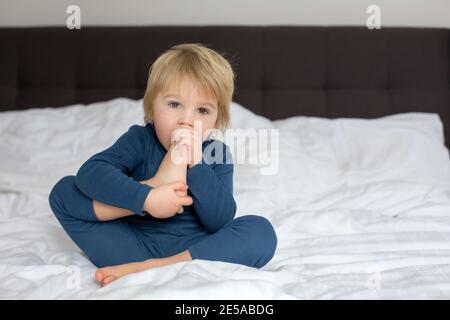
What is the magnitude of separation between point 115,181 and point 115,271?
0.16 metres

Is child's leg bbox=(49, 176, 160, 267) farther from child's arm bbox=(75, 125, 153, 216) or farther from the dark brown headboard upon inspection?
the dark brown headboard

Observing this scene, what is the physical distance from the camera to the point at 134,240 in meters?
1.18

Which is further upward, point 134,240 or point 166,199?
point 166,199

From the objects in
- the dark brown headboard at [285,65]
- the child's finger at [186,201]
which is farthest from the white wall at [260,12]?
the child's finger at [186,201]

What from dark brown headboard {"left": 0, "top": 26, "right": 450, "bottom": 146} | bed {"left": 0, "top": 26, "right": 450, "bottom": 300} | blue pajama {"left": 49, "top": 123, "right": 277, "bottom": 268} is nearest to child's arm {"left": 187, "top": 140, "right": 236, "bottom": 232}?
blue pajama {"left": 49, "top": 123, "right": 277, "bottom": 268}

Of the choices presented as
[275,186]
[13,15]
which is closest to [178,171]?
[275,186]

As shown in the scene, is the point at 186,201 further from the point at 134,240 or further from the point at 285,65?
the point at 285,65

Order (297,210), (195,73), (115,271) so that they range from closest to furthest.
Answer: (115,271)
(195,73)
(297,210)

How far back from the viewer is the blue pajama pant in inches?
44.3

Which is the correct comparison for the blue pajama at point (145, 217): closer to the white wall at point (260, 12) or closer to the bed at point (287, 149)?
the bed at point (287, 149)

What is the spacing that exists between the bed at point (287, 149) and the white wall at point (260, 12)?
4.2 inches

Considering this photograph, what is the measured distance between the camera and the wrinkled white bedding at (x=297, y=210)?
102 centimetres

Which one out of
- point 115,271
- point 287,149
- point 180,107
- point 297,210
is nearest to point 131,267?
point 115,271

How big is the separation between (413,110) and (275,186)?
717 mm
